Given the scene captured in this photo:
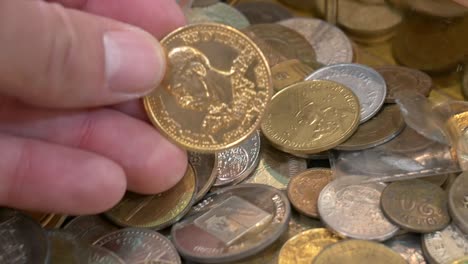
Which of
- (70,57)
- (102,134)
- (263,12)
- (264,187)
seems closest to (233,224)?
(264,187)

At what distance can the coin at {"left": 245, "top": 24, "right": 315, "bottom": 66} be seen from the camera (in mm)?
1150

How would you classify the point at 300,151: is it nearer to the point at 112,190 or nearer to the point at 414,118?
the point at 414,118

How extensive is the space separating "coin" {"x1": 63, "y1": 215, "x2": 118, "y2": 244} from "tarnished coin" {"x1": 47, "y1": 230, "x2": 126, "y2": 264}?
3 cm

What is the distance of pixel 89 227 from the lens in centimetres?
88

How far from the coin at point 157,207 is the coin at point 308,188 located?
0.15 metres

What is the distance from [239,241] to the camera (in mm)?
805

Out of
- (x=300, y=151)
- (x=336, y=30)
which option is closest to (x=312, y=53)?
(x=336, y=30)

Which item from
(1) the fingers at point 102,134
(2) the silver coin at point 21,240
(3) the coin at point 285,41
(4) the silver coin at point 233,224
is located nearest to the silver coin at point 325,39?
(3) the coin at point 285,41

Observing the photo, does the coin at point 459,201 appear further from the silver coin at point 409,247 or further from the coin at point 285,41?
the coin at point 285,41

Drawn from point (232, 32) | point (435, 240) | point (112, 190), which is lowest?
point (435, 240)

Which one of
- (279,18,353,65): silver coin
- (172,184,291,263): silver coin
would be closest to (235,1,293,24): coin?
(279,18,353,65): silver coin

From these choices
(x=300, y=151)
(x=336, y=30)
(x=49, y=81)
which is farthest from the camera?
(x=336, y=30)

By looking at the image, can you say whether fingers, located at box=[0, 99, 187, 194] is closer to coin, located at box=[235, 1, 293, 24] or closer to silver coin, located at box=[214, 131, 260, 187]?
silver coin, located at box=[214, 131, 260, 187]

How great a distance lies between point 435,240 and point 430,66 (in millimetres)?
394
